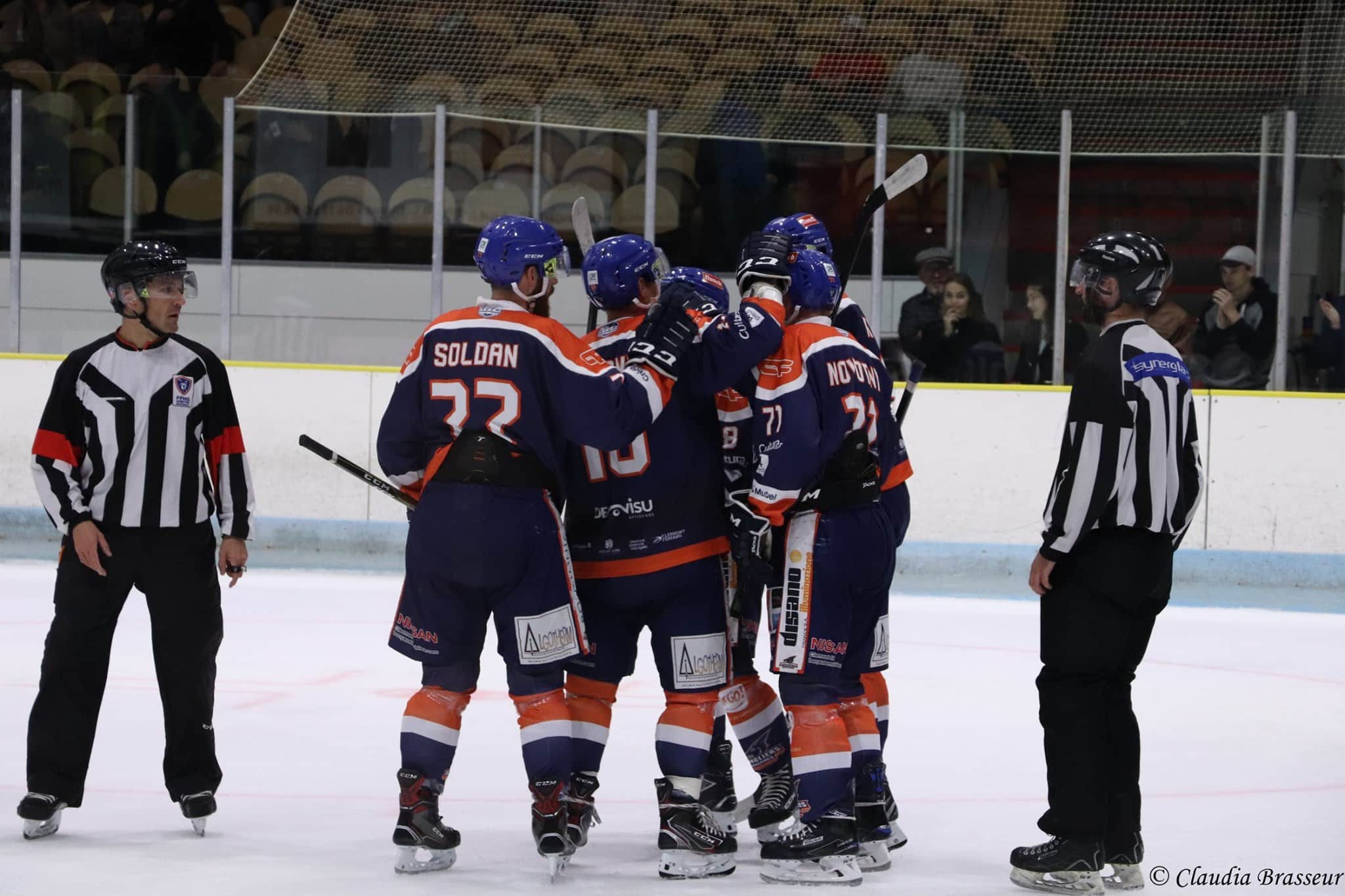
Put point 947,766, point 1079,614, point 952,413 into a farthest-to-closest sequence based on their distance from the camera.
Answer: point 952,413 < point 947,766 < point 1079,614

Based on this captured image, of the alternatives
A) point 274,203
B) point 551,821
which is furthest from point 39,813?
point 274,203

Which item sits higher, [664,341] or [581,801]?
[664,341]

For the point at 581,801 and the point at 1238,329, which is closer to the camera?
the point at 581,801

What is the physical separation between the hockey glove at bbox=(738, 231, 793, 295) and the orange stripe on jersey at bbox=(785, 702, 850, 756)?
2.67 ft

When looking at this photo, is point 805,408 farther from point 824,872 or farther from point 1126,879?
point 1126,879

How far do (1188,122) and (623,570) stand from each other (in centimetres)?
545

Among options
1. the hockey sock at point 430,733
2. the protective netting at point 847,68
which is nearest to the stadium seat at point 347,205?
the protective netting at point 847,68

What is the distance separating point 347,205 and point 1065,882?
6078mm

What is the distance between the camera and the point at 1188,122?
26.0 feet

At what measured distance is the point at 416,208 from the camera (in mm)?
8180

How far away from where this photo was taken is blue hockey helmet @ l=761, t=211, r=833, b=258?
3.76 meters

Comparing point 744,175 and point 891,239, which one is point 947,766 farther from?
point 744,175

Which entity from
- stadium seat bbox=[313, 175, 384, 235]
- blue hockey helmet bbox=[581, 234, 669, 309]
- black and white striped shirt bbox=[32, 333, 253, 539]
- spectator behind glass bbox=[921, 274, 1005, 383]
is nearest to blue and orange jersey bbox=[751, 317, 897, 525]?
blue hockey helmet bbox=[581, 234, 669, 309]

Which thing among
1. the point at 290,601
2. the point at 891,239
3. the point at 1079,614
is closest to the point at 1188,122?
the point at 891,239
